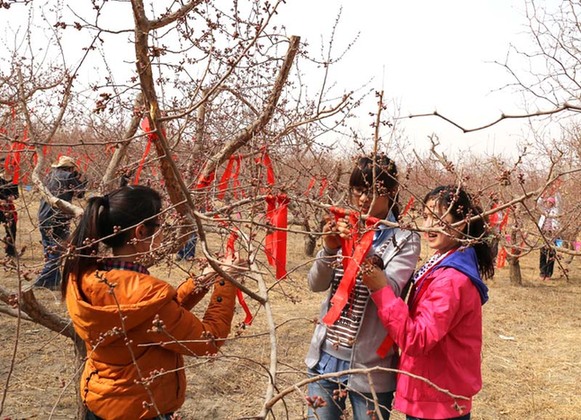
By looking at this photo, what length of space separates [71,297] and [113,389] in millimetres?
Answer: 324

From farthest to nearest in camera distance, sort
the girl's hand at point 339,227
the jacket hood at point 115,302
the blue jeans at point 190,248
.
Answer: the blue jeans at point 190,248 → the jacket hood at point 115,302 → the girl's hand at point 339,227

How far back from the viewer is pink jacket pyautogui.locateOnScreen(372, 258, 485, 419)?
1.73m

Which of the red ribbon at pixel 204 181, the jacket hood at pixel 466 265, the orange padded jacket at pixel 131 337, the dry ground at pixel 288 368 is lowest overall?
the dry ground at pixel 288 368

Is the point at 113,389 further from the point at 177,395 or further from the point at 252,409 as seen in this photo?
the point at 252,409

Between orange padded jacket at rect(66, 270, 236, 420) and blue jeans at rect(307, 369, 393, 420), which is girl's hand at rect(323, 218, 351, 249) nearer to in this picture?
orange padded jacket at rect(66, 270, 236, 420)

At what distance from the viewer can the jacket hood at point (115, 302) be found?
1574mm

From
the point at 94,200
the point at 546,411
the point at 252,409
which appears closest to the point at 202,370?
the point at 252,409

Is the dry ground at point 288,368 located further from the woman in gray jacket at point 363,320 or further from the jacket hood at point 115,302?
the jacket hood at point 115,302

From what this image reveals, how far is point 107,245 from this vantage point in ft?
5.80

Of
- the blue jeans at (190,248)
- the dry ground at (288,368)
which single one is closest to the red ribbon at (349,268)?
the blue jeans at (190,248)


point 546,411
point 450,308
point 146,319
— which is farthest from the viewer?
point 546,411

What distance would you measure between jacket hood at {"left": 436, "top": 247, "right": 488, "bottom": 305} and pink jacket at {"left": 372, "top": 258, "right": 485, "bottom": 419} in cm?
1

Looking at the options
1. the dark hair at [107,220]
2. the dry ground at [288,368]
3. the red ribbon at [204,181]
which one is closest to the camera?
the dark hair at [107,220]

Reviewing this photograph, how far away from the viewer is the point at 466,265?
1801 millimetres
